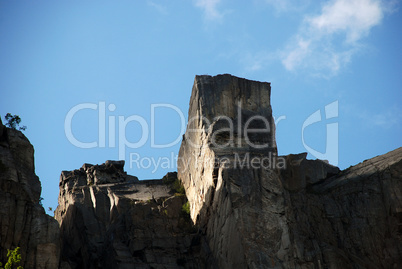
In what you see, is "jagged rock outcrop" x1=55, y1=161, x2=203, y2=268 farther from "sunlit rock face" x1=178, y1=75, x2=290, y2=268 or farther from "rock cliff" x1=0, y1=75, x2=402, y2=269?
"sunlit rock face" x1=178, y1=75, x2=290, y2=268

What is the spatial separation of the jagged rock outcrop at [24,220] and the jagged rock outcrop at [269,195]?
508 inches

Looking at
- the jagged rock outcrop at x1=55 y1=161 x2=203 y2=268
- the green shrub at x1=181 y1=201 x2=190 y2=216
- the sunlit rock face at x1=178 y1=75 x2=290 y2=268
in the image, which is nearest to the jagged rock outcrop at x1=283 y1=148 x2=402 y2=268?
the sunlit rock face at x1=178 y1=75 x2=290 y2=268

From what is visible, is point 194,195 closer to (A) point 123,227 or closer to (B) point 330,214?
(A) point 123,227

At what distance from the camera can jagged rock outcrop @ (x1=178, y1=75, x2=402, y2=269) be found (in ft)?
208

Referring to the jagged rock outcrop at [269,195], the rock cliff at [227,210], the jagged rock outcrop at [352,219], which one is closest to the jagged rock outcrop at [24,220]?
the rock cliff at [227,210]

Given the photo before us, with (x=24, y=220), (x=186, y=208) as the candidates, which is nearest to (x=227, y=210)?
(x=186, y=208)

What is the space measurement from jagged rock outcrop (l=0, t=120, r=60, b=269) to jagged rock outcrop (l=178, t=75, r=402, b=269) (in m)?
12.9

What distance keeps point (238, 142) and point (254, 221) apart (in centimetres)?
899

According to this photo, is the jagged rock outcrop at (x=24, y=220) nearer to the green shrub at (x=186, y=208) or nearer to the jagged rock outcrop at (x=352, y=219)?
the green shrub at (x=186, y=208)

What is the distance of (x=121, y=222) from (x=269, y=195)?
1387 centimetres

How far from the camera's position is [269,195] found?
65812 millimetres

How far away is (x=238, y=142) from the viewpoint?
6994cm

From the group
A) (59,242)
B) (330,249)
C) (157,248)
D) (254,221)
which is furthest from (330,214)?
(59,242)

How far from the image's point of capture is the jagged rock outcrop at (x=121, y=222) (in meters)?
68.0
